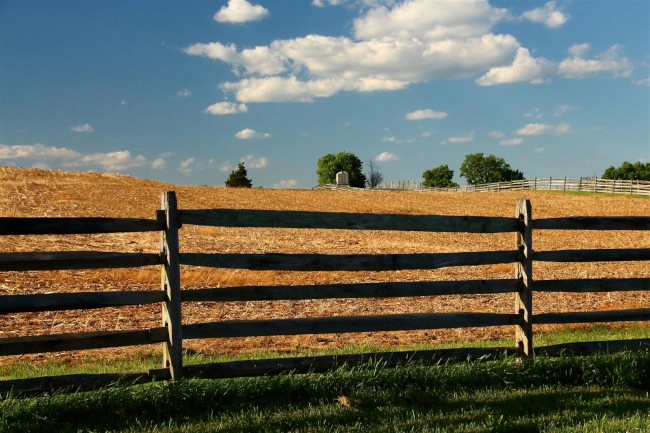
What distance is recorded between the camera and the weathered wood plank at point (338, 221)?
766 cm

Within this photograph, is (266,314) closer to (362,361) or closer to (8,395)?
(362,361)

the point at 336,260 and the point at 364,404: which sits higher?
the point at 336,260

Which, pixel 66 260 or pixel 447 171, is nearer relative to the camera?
pixel 66 260

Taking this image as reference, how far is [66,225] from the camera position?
23.6ft

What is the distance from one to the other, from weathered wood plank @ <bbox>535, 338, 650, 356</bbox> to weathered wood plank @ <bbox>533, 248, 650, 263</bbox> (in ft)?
3.77

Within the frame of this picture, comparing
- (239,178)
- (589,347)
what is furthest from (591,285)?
(239,178)

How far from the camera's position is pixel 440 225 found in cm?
845

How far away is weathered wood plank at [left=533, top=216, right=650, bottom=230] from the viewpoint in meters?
8.82

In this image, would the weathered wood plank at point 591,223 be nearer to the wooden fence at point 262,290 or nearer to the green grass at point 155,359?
the wooden fence at point 262,290

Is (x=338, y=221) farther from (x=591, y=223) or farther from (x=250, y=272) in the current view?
(x=250, y=272)

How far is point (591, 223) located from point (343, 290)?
3796 millimetres

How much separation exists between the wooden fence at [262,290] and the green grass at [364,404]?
31cm

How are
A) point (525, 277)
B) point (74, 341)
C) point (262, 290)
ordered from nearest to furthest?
point (74, 341) < point (262, 290) < point (525, 277)

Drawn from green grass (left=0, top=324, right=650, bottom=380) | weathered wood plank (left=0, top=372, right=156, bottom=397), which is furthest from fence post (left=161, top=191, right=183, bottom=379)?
green grass (left=0, top=324, right=650, bottom=380)
